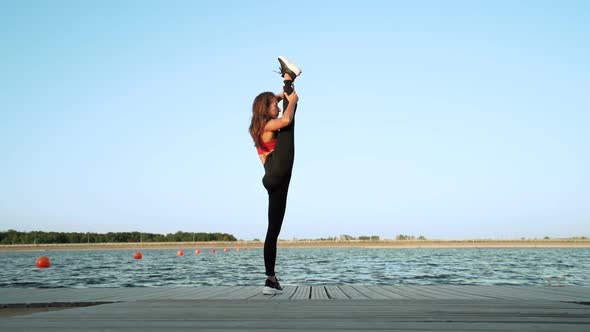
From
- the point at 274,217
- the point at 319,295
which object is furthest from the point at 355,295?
the point at 274,217

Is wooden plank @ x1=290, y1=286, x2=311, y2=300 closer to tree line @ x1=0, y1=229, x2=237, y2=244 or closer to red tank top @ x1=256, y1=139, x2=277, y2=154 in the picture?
red tank top @ x1=256, y1=139, x2=277, y2=154

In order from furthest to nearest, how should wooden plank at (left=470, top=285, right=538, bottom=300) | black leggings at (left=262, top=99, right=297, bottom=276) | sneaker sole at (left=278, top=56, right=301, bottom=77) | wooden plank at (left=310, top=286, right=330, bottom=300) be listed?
sneaker sole at (left=278, top=56, right=301, bottom=77), black leggings at (left=262, top=99, right=297, bottom=276), wooden plank at (left=470, top=285, right=538, bottom=300), wooden plank at (left=310, top=286, right=330, bottom=300)

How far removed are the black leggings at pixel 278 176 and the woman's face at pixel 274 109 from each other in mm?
120

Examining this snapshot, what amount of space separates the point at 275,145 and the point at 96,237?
13904 cm

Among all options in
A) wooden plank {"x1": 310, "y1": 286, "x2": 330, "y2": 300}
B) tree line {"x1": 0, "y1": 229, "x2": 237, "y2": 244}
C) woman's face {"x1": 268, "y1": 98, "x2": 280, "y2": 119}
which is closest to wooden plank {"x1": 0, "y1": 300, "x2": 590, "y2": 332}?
wooden plank {"x1": 310, "y1": 286, "x2": 330, "y2": 300}

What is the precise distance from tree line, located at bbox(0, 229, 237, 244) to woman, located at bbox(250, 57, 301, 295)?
130603 mm

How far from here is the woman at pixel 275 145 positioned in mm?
5547

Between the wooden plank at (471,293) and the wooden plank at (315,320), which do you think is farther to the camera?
the wooden plank at (471,293)

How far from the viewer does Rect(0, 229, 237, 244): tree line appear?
404 feet

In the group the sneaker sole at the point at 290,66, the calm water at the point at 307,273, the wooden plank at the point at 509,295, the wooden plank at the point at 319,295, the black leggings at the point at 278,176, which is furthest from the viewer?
the calm water at the point at 307,273

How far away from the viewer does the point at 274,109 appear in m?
5.75

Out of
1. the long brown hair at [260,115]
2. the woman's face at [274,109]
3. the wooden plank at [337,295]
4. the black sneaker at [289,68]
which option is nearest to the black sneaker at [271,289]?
the wooden plank at [337,295]

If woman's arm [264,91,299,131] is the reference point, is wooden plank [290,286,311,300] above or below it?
below

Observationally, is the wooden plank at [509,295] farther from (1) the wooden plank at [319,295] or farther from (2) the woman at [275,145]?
(2) the woman at [275,145]
